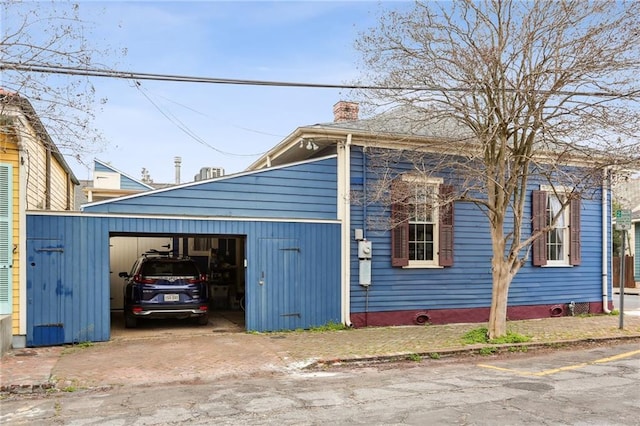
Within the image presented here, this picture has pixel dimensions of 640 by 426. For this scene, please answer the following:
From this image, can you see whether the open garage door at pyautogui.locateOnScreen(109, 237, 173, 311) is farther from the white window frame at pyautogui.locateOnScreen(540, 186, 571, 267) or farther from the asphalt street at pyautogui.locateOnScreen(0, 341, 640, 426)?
the white window frame at pyautogui.locateOnScreen(540, 186, 571, 267)

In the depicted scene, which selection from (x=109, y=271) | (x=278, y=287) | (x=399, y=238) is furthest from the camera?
(x=399, y=238)

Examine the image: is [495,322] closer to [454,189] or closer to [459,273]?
[459,273]

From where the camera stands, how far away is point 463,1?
980 cm

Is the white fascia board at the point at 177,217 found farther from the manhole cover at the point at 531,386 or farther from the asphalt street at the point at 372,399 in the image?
the manhole cover at the point at 531,386

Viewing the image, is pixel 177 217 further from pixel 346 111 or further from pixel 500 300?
pixel 500 300

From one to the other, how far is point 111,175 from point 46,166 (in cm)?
1023

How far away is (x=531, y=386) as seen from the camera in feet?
23.7

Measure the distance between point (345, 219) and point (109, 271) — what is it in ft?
16.2

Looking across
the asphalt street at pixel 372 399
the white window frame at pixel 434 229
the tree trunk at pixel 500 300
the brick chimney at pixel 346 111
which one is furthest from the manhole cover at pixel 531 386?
the brick chimney at pixel 346 111

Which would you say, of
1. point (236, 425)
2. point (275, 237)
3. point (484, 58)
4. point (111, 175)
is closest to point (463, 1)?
point (484, 58)

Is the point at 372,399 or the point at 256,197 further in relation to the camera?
the point at 256,197

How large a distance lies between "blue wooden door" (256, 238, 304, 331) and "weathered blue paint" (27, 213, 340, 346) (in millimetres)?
21

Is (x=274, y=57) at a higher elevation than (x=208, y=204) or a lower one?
higher

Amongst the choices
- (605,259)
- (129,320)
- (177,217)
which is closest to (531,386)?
(177,217)
